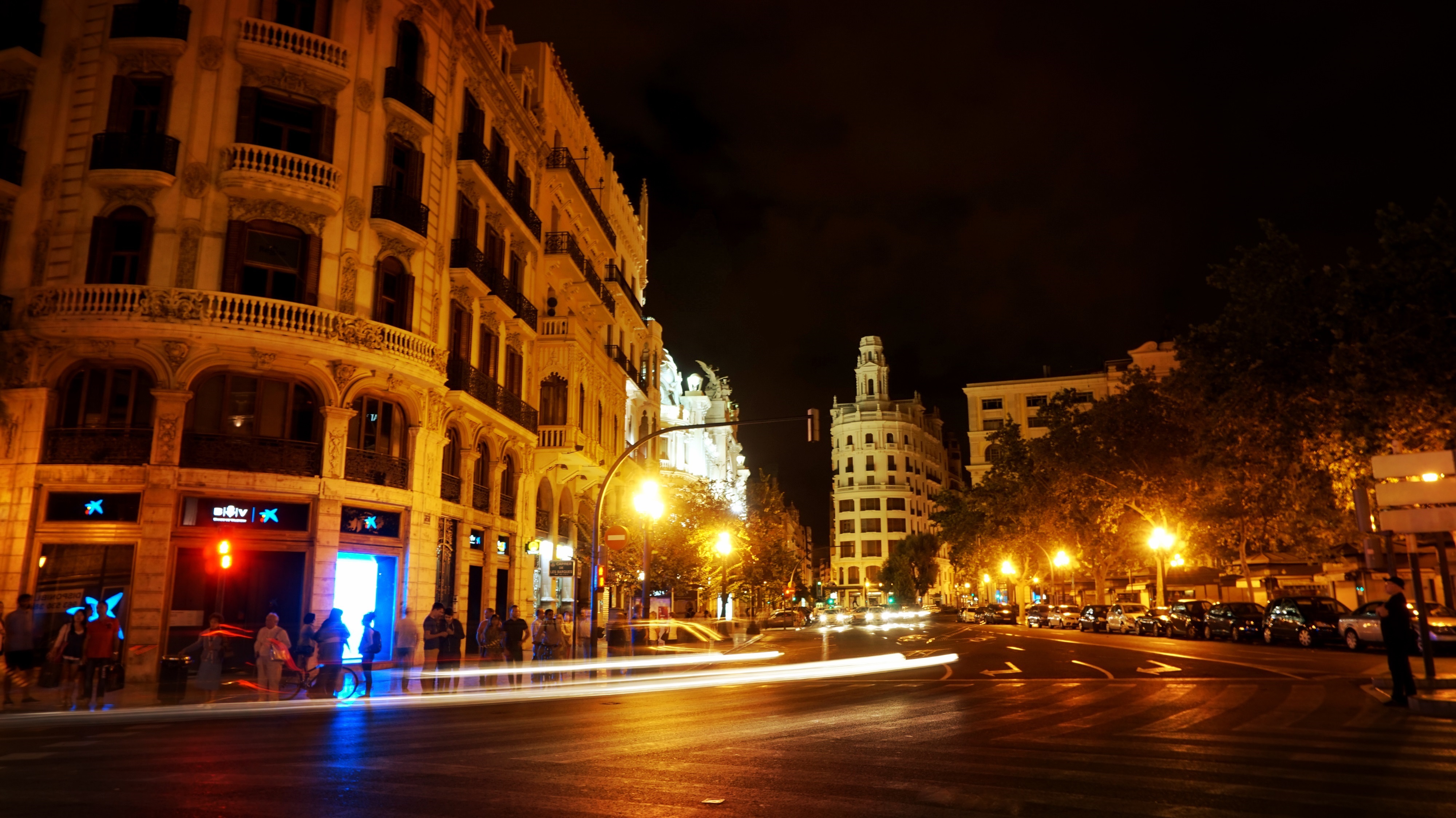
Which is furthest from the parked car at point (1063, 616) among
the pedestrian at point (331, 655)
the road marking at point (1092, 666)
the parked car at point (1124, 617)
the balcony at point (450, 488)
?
the pedestrian at point (331, 655)

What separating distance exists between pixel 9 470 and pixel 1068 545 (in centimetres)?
5806

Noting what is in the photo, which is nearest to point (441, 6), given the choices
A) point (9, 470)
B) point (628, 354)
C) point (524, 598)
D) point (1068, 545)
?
point (9, 470)

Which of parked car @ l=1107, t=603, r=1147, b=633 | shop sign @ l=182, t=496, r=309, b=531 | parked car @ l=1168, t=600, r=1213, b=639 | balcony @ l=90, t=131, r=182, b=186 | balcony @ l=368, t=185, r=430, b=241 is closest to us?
shop sign @ l=182, t=496, r=309, b=531

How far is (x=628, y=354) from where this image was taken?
164 feet

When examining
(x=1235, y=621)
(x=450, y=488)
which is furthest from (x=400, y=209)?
(x=1235, y=621)

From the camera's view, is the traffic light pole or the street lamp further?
the street lamp

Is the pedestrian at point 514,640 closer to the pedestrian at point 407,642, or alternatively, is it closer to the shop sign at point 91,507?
the pedestrian at point 407,642

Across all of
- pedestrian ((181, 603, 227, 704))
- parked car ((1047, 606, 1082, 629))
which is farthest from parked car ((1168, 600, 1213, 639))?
pedestrian ((181, 603, 227, 704))

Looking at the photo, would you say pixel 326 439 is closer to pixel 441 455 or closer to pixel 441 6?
pixel 441 455

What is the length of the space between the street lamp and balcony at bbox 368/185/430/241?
37.5 meters

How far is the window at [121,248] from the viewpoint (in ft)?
76.2

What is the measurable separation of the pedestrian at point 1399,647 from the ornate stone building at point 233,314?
70.4 ft

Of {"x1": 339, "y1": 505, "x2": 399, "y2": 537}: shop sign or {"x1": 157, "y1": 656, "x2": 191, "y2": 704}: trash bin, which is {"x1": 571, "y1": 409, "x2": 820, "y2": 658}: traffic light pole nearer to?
{"x1": 339, "y1": 505, "x2": 399, "y2": 537}: shop sign

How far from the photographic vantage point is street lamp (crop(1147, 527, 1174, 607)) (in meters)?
47.4
